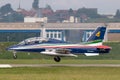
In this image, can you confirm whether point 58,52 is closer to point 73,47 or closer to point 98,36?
point 73,47

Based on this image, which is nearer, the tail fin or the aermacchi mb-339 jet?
the aermacchi mb-339 jet

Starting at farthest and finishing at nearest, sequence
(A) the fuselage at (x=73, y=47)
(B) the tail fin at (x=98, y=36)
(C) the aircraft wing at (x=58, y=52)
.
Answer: (B) the tail fin at (x=98, y=36) → (C) the aircraft wing at (x=58, y=52) → (A) the fuselage at (x=73, y=47)

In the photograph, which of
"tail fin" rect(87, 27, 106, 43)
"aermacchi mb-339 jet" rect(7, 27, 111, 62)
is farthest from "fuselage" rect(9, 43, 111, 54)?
"tail fin" rect(87, 27, 106, 43)

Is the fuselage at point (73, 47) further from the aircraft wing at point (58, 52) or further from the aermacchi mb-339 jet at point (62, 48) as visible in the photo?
the aircraft wing at point (58, 52)

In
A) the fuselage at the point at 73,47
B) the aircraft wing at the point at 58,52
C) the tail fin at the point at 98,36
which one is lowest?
the aircraft wing at the point at 58,52

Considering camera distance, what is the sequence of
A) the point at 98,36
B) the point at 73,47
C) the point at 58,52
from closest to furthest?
the point at 73,47 < the point at 58,52 < the point at 98,36

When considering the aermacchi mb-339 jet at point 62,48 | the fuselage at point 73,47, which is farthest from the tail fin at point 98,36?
the fuselage at point 73,47

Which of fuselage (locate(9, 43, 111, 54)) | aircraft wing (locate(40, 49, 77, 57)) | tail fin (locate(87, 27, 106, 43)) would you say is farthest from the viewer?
tail fin (locate(87, 27, 106, 43))

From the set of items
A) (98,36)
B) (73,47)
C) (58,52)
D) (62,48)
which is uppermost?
(98,36)

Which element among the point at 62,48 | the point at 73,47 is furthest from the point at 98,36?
the point at 62,48

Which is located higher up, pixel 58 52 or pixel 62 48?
pixel 62 48

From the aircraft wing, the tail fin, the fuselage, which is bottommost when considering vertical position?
the aircraft wing

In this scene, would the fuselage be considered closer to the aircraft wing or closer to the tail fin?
the aircraft wing

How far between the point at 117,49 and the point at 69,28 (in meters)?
46.4
